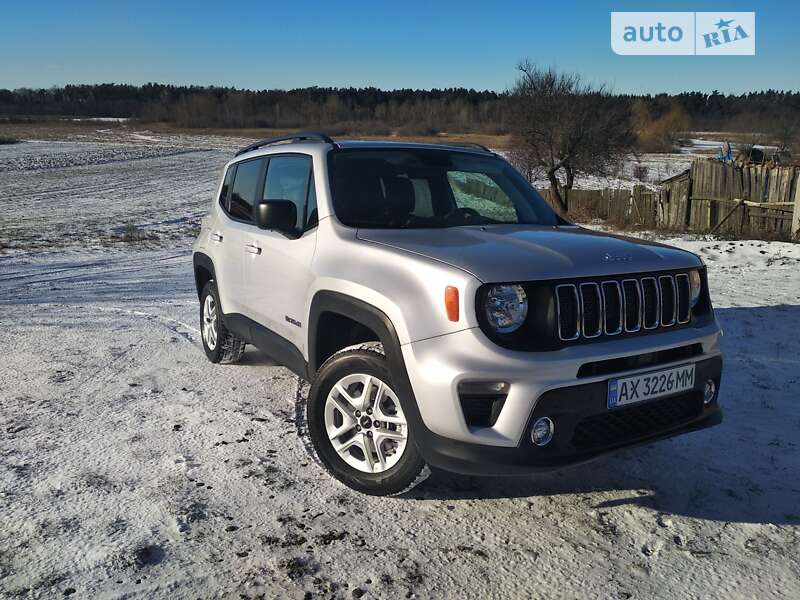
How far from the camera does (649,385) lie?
124 inches

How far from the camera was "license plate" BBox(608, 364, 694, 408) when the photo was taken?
3.04 metres

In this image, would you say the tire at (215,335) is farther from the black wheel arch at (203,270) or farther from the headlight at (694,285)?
the headlight at (694,285)

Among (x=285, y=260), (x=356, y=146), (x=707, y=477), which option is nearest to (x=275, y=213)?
(x=285, y=260)

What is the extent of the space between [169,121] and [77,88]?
43.7 metres

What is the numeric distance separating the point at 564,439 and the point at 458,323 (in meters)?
0.71

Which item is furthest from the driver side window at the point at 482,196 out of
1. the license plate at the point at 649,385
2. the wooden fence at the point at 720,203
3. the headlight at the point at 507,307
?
the wooden fence at the point at 720,203

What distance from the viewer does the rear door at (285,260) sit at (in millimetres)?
3994

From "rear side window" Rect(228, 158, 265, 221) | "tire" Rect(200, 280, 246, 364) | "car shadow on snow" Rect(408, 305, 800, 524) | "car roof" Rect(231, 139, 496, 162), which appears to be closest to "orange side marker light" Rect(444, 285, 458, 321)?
"car shadow on snow" Rect(408, 305, 800, 524)

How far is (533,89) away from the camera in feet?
96.6

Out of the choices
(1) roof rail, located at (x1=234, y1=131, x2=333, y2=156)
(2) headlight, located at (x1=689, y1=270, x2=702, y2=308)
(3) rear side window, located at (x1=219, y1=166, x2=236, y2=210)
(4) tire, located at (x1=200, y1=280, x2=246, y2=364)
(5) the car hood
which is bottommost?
(4) tire, located at (x1=200, y1=280, x2=246, y2=364)

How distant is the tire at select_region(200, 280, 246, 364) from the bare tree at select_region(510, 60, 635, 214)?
73.8 feet

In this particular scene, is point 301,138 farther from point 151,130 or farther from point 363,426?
point 151,130

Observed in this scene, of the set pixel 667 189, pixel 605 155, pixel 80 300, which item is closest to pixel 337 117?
pixel 605 155

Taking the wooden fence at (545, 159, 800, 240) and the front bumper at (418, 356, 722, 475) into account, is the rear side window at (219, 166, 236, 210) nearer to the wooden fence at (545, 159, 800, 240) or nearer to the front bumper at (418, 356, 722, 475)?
the front bumper at (418, 356, 722, 475)
